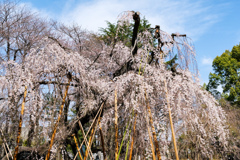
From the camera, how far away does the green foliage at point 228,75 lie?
618 inches

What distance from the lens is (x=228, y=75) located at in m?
16.7

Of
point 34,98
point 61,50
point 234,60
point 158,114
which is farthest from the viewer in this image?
point 234,60

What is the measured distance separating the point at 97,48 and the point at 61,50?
7.22 meters

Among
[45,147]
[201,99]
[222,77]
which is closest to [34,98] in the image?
[45,147]

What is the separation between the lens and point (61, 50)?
3.37m

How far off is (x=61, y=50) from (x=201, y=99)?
2.70 metres

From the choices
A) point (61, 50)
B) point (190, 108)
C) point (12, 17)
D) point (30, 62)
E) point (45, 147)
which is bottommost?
point (45, 147)

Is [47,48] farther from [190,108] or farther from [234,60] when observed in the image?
[234,60]

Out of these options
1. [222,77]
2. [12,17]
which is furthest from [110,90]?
[222,77]

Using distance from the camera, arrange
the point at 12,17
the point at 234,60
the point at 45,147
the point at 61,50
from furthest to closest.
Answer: the point at 234,60, the point at 12,17, the point at 45,147, the point at 61,50

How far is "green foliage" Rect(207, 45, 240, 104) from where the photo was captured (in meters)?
15.7

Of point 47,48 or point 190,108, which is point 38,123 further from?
point 190,108

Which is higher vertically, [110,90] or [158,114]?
[110,90]

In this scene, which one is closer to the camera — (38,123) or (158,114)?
(38,123)
